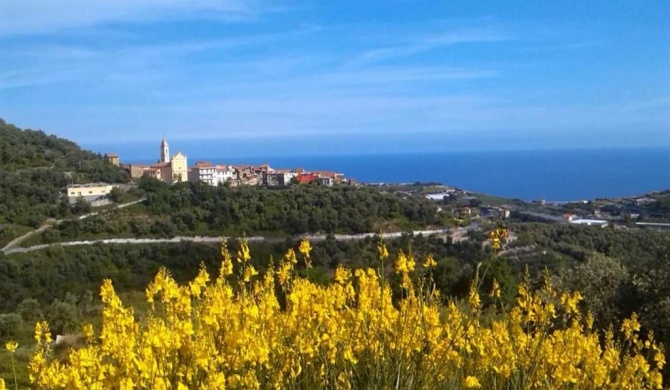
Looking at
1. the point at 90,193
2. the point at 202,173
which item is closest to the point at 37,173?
the point at 90,193

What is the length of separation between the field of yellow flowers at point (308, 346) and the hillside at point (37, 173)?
41913mm

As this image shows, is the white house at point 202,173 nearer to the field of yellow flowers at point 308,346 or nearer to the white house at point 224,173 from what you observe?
the white house at point 224,173

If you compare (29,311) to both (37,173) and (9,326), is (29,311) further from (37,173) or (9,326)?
(37,173)

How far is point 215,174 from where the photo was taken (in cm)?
7600

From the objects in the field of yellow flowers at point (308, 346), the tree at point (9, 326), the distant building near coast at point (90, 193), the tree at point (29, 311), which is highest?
the field of yellow flowers at point (308, 346)

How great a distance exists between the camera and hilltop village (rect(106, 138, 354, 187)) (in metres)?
68.4

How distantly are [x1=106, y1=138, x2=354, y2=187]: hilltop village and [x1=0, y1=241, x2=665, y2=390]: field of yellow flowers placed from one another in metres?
61.7

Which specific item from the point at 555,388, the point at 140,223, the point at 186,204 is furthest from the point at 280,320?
the point at 186,204

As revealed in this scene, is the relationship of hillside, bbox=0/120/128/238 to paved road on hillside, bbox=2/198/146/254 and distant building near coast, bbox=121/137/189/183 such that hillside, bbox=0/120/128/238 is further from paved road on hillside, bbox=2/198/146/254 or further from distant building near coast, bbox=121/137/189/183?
distant building near coast, bbox=121/137/189/183

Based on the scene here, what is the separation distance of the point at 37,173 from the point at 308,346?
53.7m

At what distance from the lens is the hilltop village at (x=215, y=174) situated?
6838 cm

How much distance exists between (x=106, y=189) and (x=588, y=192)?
77.4m

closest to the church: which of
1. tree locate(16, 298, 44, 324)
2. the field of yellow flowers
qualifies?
tree locate(16, 298, 44, 324)

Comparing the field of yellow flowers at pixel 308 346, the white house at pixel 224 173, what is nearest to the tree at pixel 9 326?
the field of yellow flowers at pixel 308 346
